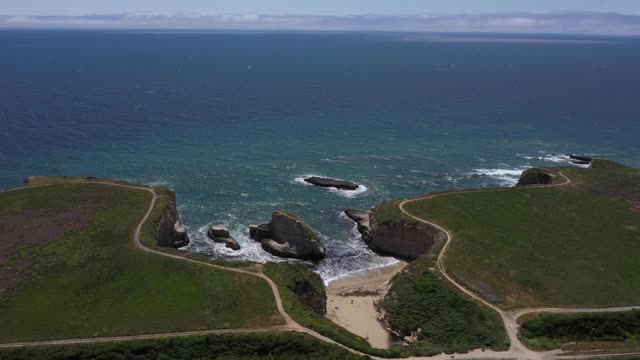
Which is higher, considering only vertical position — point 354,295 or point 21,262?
point 21,262

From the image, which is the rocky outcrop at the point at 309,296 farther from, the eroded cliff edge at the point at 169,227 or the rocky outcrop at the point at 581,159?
the rocky outcrop at the point at 581,159

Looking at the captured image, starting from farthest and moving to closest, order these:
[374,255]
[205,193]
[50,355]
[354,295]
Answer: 1. [205,193]
2. [374,255]
3. [354,295]
4. [50,355]

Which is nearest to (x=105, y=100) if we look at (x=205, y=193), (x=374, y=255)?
(x=205, y=193)

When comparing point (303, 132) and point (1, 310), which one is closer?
point (1, 310)

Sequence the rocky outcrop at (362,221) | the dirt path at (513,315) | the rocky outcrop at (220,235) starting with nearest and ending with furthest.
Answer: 1. the dirt path at (513,315)
2. the rocky outcrop at (220,235)
3. the rocky outcrop at (362,221)

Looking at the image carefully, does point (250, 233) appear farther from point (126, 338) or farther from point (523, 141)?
point (523, 141)

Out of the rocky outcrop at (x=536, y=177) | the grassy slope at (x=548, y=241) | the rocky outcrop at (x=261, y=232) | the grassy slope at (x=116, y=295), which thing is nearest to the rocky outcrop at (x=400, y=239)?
the grassy slope at (x=548, y=241)

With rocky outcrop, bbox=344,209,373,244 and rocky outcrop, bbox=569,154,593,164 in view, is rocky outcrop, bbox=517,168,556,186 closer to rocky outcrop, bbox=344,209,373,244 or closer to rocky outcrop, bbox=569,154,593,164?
rocky outcrop, bbox=569,154,593,164
